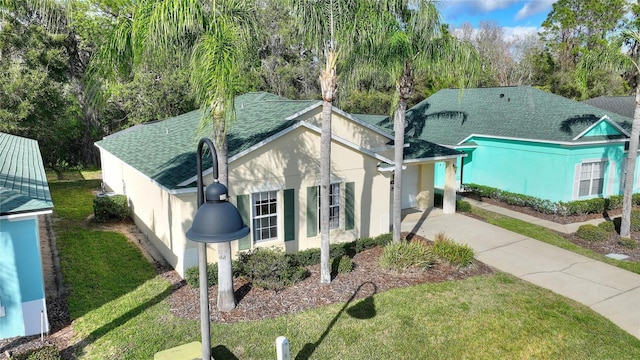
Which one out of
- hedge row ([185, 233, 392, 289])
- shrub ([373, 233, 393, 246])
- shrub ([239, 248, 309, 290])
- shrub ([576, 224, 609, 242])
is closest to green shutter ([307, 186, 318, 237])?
hedge row ([185, 233, 392, 289])

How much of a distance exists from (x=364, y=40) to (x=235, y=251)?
6.54 meters

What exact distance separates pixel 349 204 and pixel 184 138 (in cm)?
681

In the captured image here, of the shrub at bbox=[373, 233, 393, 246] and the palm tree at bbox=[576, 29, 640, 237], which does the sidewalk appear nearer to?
the palm tree at bbox=[576, 29, 640, 237]

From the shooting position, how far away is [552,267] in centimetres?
1278

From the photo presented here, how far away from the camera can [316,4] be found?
9.86 m

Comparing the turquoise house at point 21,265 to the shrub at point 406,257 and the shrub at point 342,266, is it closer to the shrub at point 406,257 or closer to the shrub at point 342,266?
the shrub at point 342,266

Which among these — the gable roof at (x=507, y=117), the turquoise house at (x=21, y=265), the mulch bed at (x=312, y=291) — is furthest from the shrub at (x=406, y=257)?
the gable roof at (x=507, y=117)

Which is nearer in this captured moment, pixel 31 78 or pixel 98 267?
pixel 98 267

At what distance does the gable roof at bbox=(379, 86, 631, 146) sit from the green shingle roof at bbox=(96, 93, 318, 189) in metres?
8.57

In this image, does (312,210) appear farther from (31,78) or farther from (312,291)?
(31,78)

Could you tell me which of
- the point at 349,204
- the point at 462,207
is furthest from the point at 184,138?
the point at 462,207

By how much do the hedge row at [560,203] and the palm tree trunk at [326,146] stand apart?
40.7 feet

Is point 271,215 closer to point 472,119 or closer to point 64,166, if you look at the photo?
point 472,119

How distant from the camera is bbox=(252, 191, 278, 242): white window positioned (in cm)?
1215
